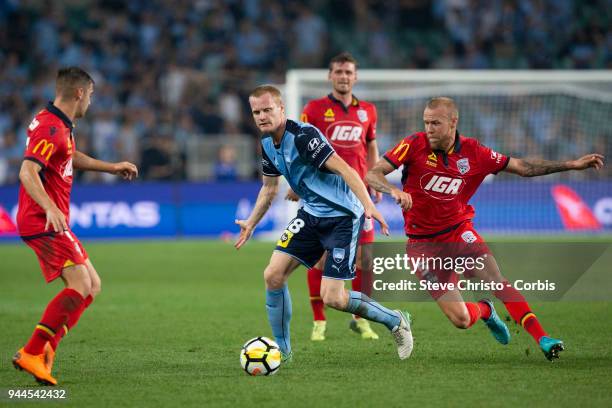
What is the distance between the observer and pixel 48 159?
21.8 feet

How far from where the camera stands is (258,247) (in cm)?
1903

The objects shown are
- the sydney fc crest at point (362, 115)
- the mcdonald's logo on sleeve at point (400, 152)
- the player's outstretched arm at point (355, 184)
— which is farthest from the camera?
the sydney fc crest at point (362, 115)

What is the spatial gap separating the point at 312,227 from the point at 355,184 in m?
0.65

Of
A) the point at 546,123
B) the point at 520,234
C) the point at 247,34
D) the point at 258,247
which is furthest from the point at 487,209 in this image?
the point at 247,34

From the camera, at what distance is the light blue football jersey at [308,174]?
7.29 metres

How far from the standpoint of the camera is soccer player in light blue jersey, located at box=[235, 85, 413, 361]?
7.26 metres

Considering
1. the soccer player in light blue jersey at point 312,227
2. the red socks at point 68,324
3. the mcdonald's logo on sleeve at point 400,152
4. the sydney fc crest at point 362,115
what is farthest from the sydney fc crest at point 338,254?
the sydney fc crest at point 362,115

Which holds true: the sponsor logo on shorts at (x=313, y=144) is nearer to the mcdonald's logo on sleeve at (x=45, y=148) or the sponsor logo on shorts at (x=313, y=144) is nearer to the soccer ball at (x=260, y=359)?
the soccer ball at (x=260, y=359)

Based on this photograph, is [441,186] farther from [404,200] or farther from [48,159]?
[48,159]

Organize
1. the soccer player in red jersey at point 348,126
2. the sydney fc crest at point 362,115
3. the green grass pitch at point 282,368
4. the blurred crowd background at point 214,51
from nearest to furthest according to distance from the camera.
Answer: the green grass pitch at point 282,368
the soccer player in red jersey at point 348,126
the sydney fc crest at point 362,115
the blurred crowd background at point 214,51

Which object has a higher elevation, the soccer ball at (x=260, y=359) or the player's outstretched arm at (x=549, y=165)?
the player's outstretched arm at (x=549, y=165)

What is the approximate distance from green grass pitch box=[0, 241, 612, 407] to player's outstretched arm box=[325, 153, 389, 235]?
1.15m

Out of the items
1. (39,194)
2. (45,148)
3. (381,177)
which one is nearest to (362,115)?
(381,177)

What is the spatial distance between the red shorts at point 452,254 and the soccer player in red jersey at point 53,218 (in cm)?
269
